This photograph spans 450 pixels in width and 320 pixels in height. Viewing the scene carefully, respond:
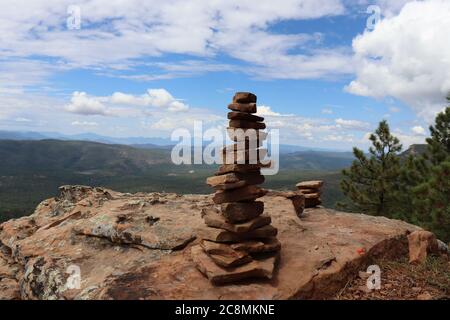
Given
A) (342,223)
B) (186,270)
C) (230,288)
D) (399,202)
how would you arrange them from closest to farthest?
(230,288)
(186,270)
(342,223)
(399,202)

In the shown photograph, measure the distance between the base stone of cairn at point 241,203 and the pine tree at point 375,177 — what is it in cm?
2734

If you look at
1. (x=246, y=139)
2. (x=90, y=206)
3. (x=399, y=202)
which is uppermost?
(x=246, y=139)

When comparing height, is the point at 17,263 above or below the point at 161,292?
below

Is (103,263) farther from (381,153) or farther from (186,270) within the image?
(381,153)

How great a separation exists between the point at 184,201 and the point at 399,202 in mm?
25239

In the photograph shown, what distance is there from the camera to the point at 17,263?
16.5m

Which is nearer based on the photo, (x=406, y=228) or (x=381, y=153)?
(x=406, y=228)

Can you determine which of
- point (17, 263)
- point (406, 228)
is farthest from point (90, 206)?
point (406, 228)

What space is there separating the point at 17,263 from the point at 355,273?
13906mm

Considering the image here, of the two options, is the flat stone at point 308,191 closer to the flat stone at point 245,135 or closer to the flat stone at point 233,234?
the flat stone at point 233,234

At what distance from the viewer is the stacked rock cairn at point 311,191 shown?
23.1 metres

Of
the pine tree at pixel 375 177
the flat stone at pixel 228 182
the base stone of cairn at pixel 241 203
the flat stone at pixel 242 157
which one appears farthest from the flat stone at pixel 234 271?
the pine tree at pixel 375 177

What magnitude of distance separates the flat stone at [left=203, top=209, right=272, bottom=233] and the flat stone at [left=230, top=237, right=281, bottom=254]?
1.38 feet
